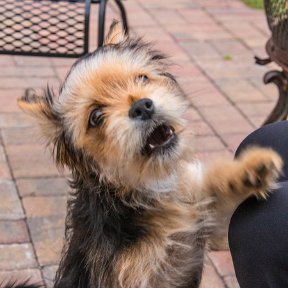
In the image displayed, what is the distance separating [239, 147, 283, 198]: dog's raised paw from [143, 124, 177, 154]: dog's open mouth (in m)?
0.24

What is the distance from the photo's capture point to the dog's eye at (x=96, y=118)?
2.17 m

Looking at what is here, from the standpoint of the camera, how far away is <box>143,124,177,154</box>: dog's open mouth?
216 centimetres

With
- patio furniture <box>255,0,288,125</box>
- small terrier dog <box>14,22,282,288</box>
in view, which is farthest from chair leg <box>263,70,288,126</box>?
small terrier dog <box>14,22,282,288</box>

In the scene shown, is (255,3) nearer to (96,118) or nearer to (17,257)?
(17,257)

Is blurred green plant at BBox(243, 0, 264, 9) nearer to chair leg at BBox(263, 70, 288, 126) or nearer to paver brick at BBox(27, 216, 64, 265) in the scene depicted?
chair leg at BBox(263, 70, 288, 126)

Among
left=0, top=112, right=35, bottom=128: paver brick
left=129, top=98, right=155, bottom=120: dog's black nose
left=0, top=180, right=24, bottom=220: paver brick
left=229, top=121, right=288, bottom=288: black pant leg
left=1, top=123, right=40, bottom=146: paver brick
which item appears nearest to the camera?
left=229, top=121, right=288, bottom=288: black pant leg

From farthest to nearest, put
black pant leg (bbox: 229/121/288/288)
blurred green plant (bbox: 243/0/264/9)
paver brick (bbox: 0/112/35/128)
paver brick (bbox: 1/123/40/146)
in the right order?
blurred green plant (bbox: 243/0/264/9) < paver brick (bbox: 0/112/35/128) < paver brick (bbox: 1/123/40/146) < black pant leg (bbox: 229/121/288/288)

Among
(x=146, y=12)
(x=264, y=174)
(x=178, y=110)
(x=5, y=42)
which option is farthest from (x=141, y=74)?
(x=146, y=12)

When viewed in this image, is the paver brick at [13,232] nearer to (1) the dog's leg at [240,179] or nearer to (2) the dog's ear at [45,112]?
(2) the dog's ear at [45,112]

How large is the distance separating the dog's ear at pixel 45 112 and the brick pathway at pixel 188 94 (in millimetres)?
51

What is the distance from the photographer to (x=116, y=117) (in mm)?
2111

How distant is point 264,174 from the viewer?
2105mm

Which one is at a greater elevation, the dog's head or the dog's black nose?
the dog's black nose

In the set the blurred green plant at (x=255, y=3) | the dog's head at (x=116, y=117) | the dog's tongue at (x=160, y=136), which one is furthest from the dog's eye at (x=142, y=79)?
the blurred green plant at (x=255, y=3)
